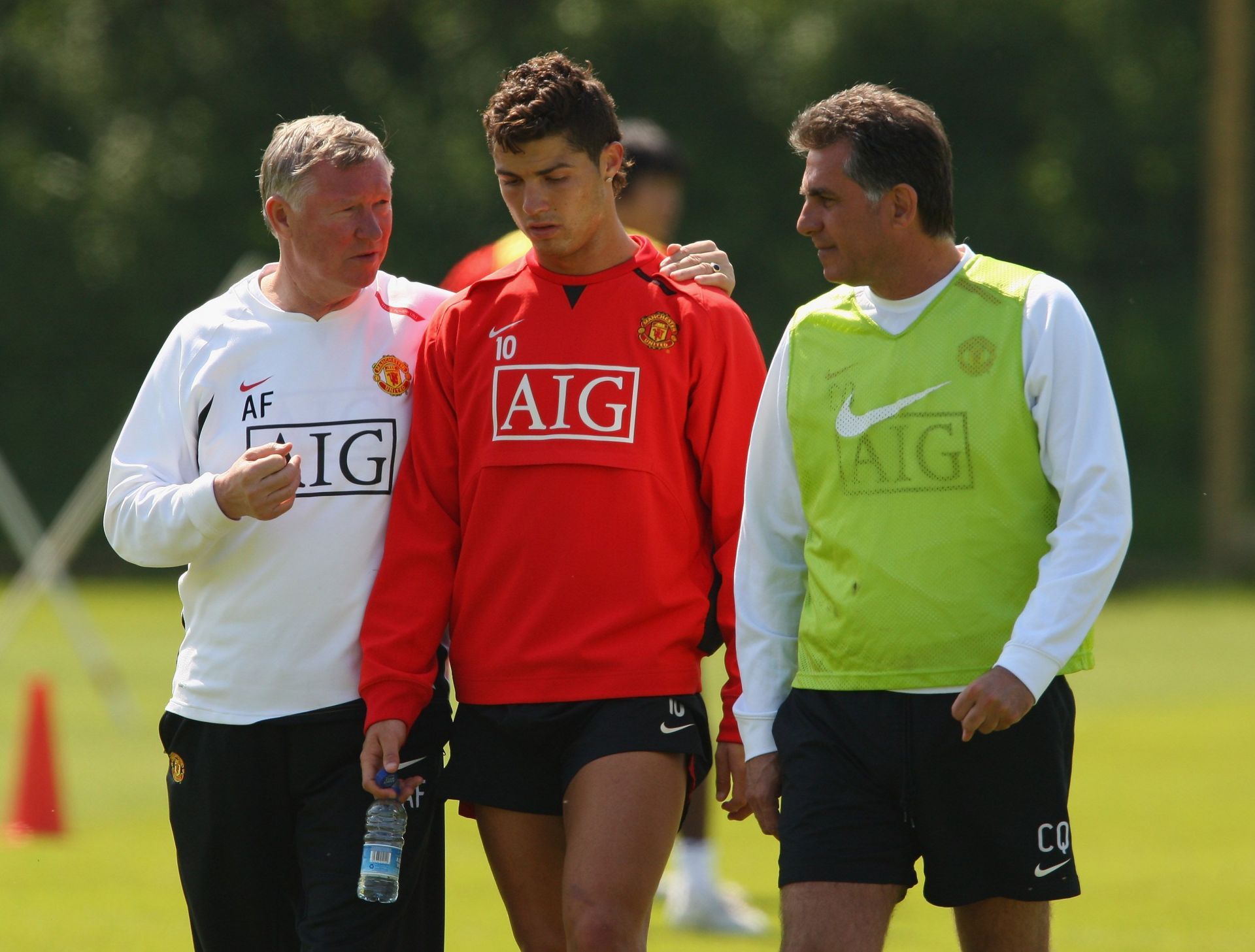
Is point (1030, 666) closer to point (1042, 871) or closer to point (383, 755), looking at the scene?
point (1042, 871)

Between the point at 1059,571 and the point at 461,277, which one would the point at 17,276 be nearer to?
the point at 461,277

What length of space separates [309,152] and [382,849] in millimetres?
1415

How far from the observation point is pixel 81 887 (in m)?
7.02

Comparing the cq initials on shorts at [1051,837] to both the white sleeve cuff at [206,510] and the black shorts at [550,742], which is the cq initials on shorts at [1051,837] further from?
the white sleeve cuff at [206,510]

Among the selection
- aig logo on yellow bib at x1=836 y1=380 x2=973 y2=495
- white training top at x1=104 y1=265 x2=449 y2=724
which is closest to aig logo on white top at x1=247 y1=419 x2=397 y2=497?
white training top at x1=104 y1=265 x2=449 y2=724

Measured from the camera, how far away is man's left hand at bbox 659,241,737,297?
3.89m

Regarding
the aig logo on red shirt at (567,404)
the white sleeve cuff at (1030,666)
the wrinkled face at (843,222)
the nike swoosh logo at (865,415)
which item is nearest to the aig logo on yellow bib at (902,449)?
the nike swoosh logo at (865,415)

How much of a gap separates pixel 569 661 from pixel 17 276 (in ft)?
62.9

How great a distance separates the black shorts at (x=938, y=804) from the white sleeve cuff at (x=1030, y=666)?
0.20 m

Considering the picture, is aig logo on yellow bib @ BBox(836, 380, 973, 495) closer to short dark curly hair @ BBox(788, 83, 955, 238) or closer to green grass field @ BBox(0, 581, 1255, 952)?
short dark curly hair @ BBox(788, 83, 955, 238)

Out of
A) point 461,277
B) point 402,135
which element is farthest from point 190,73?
point 461,277

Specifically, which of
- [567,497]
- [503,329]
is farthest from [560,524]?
[503,329]

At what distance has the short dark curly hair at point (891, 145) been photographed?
11.6 ft

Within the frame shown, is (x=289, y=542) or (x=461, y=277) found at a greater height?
(x=461, y=277)
